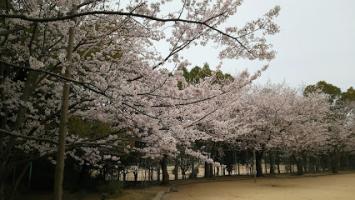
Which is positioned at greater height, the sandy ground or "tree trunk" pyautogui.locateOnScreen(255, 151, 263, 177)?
"tree trunk" pyautogui.locateOnScreen(255, 151, 263, 177)

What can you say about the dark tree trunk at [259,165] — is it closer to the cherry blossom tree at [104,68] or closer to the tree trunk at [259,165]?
the tree trunk at [259,165]

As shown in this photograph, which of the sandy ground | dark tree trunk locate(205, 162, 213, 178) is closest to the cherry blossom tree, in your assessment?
the sandy ground

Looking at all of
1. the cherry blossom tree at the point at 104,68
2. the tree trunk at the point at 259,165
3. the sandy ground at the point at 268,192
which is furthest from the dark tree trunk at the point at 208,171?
the cherry blossom tree at the point at 104,68

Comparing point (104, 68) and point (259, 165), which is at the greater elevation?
point (104, 68)

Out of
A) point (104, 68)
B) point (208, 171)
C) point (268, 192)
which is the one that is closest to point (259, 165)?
point (208, 171)

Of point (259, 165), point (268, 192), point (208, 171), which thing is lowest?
point (268, 192)

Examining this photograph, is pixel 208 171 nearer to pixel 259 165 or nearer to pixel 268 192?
pixel 259 165

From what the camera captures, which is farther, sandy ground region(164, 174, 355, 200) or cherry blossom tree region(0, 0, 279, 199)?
sandy ground region(164, 174, 355, 200)

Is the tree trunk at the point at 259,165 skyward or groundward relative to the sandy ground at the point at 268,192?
skyward

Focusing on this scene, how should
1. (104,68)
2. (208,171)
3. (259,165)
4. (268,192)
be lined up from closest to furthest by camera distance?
1. (104,68)
2. (268,192)
3. (259,165)
4. (208,171)

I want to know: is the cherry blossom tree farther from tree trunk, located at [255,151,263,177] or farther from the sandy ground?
tree trunk, located at [255,151,263,177]

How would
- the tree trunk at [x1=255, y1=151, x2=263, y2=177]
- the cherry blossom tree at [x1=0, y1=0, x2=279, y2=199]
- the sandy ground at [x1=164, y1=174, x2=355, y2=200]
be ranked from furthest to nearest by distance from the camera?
the tree trunk at [x1=255, y1=151, x2=263, y2=177]
the sandy ground at [x1=164, y1=174, x2=355, y2=200]
the cherry blossom tree at [x1=0, y1=0, x2=279, y2=199]

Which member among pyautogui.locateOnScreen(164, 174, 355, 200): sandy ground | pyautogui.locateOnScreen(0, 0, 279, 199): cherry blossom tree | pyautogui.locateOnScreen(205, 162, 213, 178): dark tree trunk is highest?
pyautogui.locateOnScreen(0, 0, 279, 199): cherry blossom tree

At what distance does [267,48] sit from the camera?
477 centimetres
